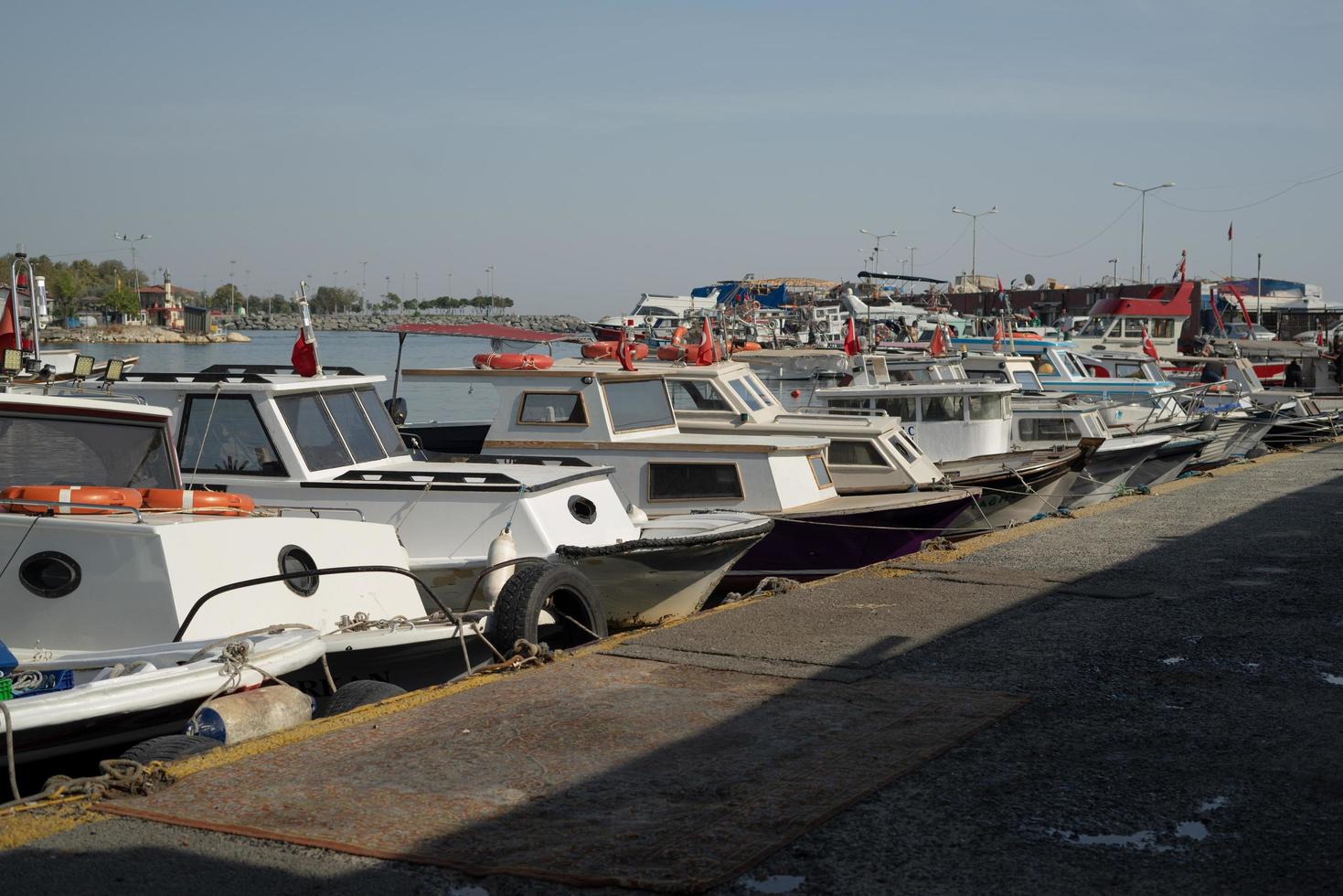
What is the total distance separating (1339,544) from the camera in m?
11.6

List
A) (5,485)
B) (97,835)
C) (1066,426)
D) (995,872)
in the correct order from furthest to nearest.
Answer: (1066,426) → (5,485) → (97,835) → (995,872)

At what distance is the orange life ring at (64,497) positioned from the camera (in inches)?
308

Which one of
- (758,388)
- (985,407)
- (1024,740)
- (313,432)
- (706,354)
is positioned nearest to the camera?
(1024,740)

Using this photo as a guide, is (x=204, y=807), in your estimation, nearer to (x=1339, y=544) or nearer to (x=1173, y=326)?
(x=1339, y=544)

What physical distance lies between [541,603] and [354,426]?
3.64 metres

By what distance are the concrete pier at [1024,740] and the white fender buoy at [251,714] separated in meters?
0.55

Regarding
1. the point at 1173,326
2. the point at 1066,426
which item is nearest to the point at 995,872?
the point at 1066,426

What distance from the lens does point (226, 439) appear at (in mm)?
10984

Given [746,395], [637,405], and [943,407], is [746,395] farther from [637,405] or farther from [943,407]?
[943,407]

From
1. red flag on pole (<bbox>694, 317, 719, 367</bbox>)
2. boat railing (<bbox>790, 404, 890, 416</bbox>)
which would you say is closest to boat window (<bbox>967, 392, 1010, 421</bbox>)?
boat railing (<bbox>790, 404, 890, 416</bbox>)

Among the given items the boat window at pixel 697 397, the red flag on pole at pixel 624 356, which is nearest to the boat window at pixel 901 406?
the boat window at pixel 697 397

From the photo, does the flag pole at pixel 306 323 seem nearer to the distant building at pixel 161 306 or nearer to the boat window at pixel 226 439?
the boat window at pixel 226 439

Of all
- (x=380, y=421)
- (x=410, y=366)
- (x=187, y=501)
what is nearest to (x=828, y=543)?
(x=380, y=421)

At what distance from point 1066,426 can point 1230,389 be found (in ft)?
37.2
